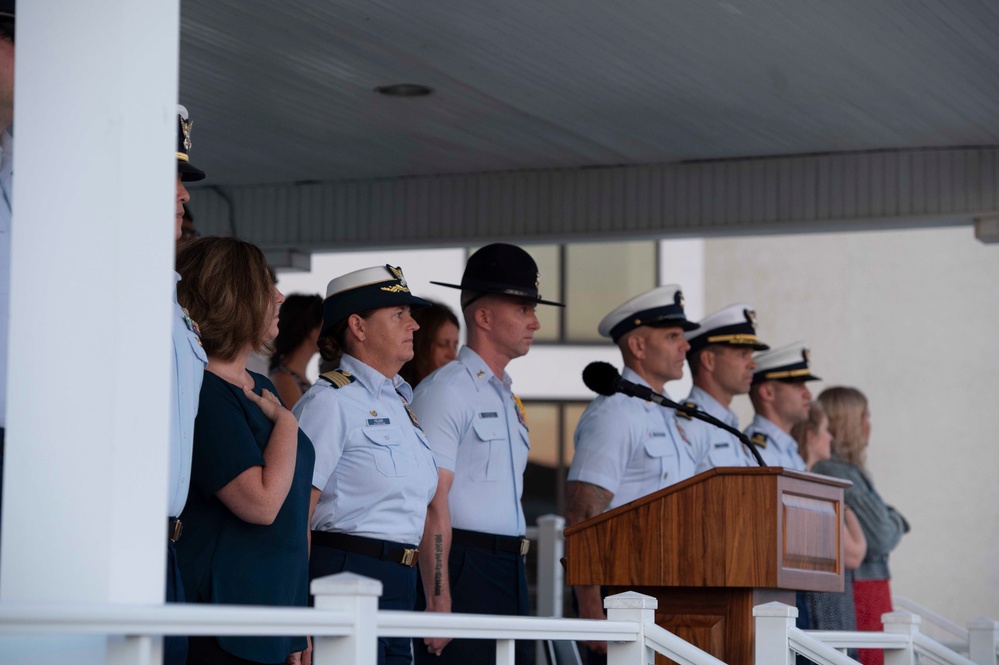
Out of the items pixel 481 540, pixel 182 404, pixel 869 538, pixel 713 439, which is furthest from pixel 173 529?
pixel 869 538

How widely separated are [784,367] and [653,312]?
1.92 m

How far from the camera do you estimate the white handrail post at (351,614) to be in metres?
2.42

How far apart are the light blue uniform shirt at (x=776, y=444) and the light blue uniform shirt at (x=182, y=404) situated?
14.6ft

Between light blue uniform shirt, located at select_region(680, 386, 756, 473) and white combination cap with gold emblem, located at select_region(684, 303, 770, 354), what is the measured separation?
0.82ft

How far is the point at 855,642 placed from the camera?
442 centimetres

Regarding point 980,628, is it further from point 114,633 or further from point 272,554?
point 114,633

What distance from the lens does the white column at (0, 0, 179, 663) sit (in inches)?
86.3

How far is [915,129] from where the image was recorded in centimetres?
692

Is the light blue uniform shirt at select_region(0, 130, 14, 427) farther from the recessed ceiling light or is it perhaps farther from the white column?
the recessed ceiling light

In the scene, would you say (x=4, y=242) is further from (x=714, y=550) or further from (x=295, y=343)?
(x=295, y=343)

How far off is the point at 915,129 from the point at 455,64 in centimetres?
233

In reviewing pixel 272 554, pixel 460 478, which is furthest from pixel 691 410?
pixel 272 554

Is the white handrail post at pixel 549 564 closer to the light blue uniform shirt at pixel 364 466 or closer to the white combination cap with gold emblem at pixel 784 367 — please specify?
the white combination cap with gold emblem at pixel 784 367

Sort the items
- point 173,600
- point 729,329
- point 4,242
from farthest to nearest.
→ point 729,329 < point 173,600 < point 4,242
